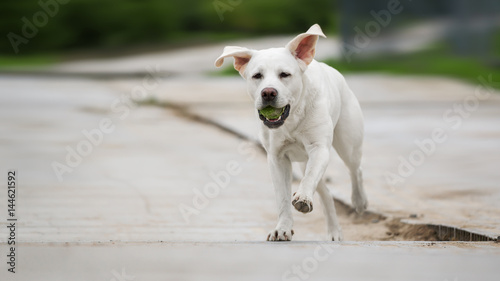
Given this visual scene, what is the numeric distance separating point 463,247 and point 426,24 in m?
22.6

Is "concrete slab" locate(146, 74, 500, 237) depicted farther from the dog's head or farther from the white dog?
the dog's head

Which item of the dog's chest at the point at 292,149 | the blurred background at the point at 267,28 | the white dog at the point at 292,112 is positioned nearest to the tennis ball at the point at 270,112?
the white dog at the point at 292,112

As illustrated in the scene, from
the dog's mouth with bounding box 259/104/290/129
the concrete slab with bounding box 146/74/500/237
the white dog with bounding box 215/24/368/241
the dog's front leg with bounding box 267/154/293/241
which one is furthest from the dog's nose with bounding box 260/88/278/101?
the concrete slab with bounding box 146/74/500/237

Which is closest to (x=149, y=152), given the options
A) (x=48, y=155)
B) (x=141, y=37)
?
(x=48, y=155)

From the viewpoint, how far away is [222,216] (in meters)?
9.42

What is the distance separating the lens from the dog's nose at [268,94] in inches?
282

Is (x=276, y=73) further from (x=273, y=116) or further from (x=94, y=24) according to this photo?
(x=94, y=24)

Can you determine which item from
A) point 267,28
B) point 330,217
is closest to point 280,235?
point 330,217

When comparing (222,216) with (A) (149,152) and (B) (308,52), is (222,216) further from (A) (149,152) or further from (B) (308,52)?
(A) (149,152)

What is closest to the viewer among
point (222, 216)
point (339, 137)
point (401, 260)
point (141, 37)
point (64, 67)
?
point (401, 260)

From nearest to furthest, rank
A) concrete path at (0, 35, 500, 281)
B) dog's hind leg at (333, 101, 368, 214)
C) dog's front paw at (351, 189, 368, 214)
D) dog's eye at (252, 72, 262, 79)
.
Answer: concrete path at (0, 35, 500, 281)
dog's eye at (252, 72, 262, 79)
dog's hind leg at (333, 101, 368, 214)
dog's front paw at (351, 189, 368, 214)

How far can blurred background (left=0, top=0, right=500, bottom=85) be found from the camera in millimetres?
28750

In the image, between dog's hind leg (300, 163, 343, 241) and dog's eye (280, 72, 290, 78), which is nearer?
dog's eye (280, 72, 290, 78)

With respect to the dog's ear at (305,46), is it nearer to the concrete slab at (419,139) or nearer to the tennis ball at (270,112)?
the tennis ball at (270,112)
